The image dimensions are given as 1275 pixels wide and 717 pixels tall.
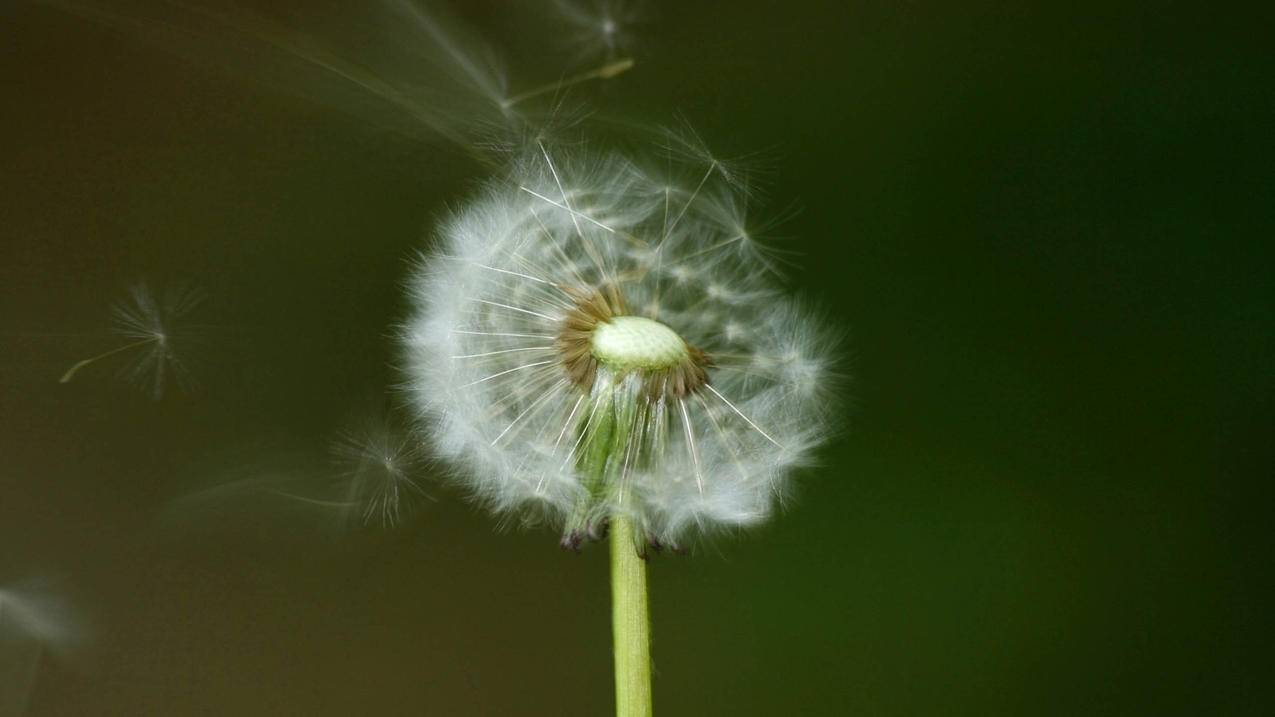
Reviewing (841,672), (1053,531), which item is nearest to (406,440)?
(841,672)

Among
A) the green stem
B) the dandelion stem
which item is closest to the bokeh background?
the dandelion stem

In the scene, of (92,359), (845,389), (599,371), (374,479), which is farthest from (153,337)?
(845,389)

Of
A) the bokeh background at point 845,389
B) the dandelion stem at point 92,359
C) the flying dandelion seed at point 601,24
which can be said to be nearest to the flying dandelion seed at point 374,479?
the bokeh background at point 845,389

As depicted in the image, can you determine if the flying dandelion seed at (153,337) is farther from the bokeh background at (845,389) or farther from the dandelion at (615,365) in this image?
the dandelion at (615,365)

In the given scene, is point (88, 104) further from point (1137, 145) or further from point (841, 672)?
point (1137, 145)

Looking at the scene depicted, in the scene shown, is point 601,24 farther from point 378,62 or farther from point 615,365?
point 615,365

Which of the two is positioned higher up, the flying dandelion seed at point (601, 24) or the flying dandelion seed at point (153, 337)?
the flying dandelion seed at point (601, 24)
